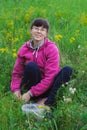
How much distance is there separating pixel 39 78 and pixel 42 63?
0.51ft

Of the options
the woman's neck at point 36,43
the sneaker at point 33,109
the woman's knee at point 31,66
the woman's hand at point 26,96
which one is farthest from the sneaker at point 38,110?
the woman's neck at point 36,43

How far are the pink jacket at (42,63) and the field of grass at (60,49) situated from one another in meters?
0.16

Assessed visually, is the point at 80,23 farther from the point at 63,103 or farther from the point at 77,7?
the point at 63,103

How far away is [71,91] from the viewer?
3.43 m

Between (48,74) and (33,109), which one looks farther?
(48,74)

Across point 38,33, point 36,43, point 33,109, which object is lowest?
point 33,109

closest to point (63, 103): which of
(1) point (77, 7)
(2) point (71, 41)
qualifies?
(2) point (71, 41)

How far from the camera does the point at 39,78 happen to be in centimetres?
398

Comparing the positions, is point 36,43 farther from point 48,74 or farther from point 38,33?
point 48,74

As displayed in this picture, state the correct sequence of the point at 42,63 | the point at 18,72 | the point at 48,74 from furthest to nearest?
the point at 18,72 < the point at 42,63 < the point at 48,74

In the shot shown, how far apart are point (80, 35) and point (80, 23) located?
2.01ft

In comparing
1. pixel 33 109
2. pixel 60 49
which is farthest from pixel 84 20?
pixel 33 109

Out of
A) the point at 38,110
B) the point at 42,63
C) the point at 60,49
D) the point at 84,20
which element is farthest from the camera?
the point at 84,20

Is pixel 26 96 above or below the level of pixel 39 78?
below
